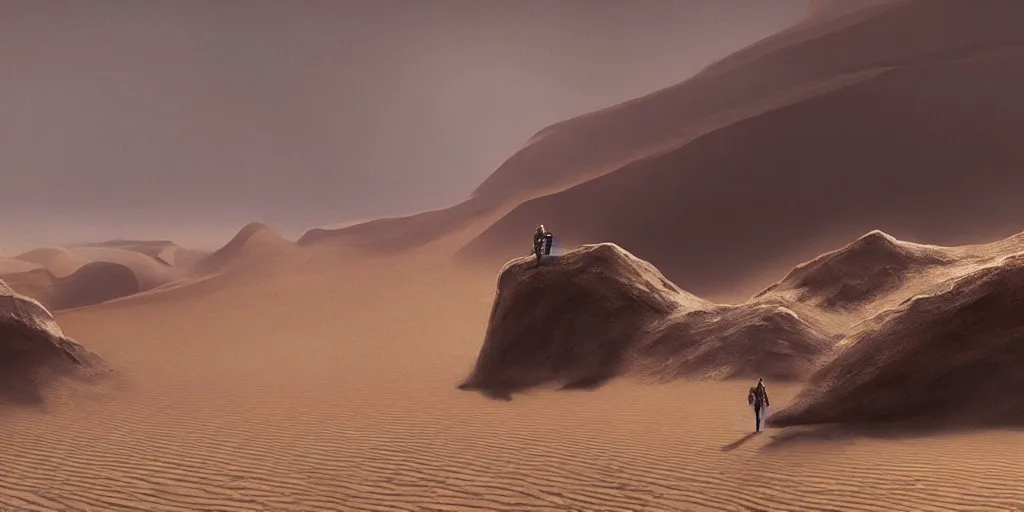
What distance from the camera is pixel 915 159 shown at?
135 ft

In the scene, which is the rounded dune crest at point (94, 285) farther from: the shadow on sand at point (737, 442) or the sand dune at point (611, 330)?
the shadow on sand at point (737, 442)

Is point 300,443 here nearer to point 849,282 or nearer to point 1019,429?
point 1019,429

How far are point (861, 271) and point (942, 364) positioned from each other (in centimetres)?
789

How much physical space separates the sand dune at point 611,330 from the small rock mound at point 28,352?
924cm

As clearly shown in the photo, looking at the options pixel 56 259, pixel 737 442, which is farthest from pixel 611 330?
pixel 56 259

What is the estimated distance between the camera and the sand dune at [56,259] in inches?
2510

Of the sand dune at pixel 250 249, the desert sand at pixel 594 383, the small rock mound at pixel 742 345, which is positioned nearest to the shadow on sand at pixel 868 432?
the desert sand at pixel 594 383

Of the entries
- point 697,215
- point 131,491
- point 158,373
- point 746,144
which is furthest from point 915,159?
point 131,491

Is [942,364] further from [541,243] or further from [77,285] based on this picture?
[77,285]

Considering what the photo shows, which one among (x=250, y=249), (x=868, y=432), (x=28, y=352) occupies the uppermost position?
(x=250, y=249)

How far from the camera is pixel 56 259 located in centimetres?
6931

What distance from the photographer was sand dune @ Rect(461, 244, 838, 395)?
49.4ft

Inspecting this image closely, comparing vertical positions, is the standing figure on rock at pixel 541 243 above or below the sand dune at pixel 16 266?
below

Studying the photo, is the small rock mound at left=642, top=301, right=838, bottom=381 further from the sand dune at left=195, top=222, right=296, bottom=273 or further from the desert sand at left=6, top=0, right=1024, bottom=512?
the sand dune at left=195, top=222, right=296, bottom=273
